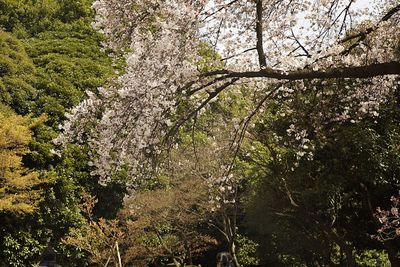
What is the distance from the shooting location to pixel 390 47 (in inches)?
249

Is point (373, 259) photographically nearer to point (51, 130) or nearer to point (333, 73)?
point (51, 130)

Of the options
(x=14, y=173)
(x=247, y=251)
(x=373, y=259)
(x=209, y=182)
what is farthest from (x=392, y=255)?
(x=14, y=173)

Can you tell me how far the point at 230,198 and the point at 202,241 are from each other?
2.02 metres

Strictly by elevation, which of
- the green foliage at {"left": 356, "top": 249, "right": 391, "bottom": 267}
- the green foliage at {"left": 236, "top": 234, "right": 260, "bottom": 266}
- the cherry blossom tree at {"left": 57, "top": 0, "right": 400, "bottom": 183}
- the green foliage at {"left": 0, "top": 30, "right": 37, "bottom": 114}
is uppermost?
the green foliage at {"left": 0, "top": 30, "right": 37, "bottom": 114}

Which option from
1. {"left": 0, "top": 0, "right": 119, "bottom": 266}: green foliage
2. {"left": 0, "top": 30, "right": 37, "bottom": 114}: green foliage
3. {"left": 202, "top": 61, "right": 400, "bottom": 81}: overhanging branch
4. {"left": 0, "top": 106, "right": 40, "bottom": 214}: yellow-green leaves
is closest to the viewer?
{"left": 202, "top": 61, "right": 400, "bottom": 81}: overhanging branch

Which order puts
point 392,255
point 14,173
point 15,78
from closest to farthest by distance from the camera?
1. point 392,255
2. point 14,173
3. point 15,78

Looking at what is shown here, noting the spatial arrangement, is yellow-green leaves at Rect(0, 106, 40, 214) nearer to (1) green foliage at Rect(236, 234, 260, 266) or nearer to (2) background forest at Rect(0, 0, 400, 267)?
(2) background forest at Rect(0, 0, 400, 267)

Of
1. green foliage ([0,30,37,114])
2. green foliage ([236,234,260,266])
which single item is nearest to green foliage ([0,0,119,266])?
green foliage ([0,30,37,114])

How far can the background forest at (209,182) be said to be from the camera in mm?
8945

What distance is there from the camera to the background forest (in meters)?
8.95

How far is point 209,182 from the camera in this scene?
1170cm

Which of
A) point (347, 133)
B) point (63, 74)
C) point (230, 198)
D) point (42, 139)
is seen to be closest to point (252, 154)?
point (230, 198)

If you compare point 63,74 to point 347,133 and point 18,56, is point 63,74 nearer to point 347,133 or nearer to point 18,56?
point 18,56

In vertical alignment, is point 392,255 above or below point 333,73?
below
